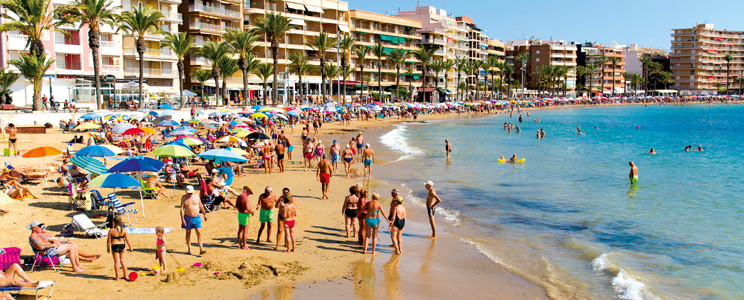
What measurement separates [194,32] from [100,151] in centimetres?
4921

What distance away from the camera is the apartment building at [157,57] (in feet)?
170

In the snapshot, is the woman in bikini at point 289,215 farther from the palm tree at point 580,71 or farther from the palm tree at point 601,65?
the palm tree at point 601,65

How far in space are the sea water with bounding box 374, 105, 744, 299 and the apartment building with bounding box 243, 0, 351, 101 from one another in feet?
133

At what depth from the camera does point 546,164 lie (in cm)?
2789

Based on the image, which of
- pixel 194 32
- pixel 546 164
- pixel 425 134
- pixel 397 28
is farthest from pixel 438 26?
pixel 546 164

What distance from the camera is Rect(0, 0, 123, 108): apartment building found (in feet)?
136

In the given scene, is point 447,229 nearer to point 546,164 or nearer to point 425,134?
point 546,164

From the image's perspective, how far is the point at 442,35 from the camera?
10125cm

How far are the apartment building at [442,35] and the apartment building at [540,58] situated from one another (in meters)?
29.8

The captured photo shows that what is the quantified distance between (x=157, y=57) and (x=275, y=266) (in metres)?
49.8

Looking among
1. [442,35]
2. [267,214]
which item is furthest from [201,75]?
[442,35]

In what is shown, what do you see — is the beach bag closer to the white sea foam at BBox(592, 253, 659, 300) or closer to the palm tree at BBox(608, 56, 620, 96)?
the white sea foam at BBox(592, 253, 659, 300)

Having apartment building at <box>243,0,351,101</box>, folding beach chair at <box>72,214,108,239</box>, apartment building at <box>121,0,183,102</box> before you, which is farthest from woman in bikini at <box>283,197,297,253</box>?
apartment building at <box>243,0,351,101</box>

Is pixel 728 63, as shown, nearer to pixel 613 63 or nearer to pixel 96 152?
pixel 613 63
